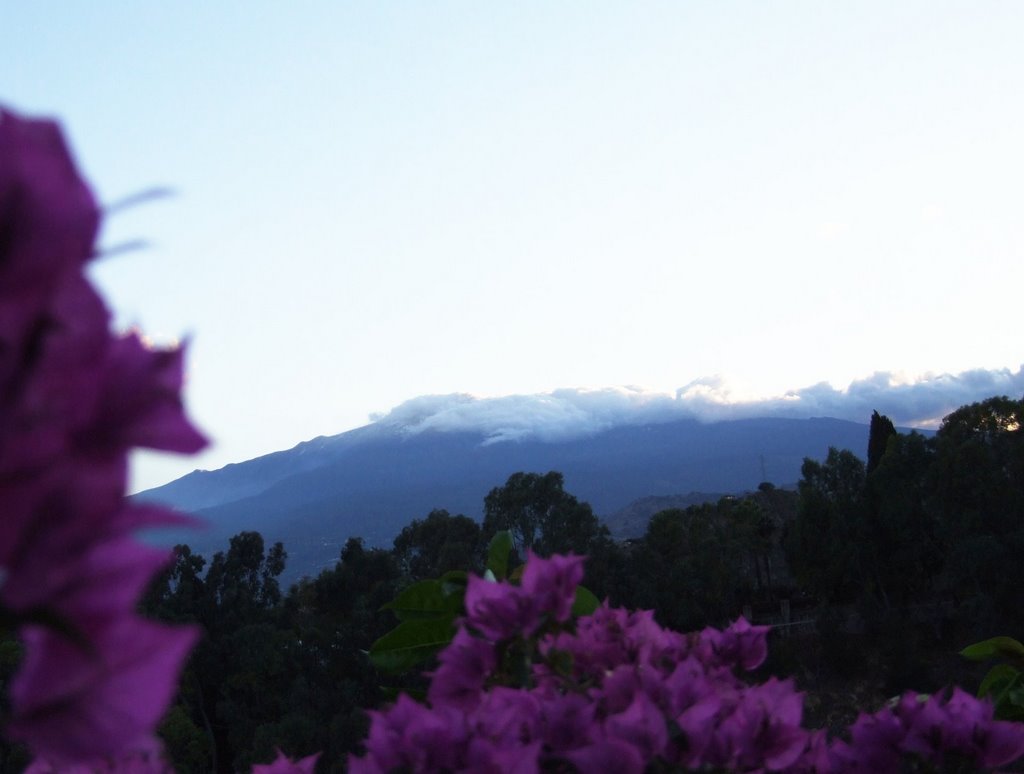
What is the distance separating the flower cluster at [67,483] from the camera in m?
0.52

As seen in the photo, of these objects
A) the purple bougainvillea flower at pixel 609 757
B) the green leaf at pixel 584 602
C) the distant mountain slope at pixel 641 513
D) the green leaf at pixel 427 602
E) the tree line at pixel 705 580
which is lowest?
the distant mountain slope at pixel 641 513

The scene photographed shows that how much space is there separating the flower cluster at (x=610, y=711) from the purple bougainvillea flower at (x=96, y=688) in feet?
2.01

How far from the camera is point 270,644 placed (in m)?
19.3

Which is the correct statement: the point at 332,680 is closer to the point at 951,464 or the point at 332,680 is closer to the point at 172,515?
the point at 951,464

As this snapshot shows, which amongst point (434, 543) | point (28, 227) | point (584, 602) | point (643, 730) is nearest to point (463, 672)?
point (643, 730)

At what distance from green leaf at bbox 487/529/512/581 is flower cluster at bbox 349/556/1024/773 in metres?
0.28

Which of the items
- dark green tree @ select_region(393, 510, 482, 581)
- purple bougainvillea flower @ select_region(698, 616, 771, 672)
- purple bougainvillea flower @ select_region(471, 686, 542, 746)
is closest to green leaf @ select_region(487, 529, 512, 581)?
purple bougainvillea flower @ select_region(698, 616, 771, 672)

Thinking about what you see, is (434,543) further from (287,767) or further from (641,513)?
(641,513)

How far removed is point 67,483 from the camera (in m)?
0.52

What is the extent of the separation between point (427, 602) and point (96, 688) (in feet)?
3.81

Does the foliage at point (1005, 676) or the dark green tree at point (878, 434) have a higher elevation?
the foliage at point (1005, 676)

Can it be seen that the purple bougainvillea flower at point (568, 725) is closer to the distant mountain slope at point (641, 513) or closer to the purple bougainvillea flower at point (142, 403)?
the purple bougainvillea flower at point (142, 403)

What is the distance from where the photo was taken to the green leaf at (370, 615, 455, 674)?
1.68m

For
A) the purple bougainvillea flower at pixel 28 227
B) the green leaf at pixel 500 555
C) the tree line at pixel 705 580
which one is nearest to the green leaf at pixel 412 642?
the green leaf at pixel 500 555
